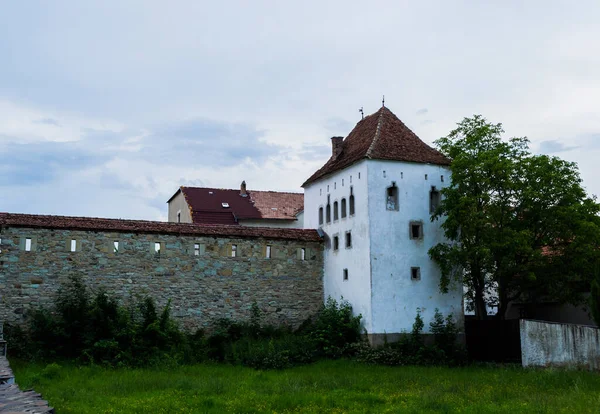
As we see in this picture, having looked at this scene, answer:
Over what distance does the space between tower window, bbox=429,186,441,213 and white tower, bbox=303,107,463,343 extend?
41 millimetres

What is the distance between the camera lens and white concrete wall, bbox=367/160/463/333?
2623 cm

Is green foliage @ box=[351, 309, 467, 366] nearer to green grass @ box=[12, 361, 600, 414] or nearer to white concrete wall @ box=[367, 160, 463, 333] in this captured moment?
white concrete wall @ box=[367, 160, 463, 333]

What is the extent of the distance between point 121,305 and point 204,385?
8.63 meters

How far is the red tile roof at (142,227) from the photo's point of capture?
81.5 ft

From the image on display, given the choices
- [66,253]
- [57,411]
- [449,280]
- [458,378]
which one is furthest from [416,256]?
[57,411]

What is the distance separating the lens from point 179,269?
88.2 ft

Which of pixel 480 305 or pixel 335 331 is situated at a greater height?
pixel 480 305

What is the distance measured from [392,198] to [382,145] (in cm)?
226

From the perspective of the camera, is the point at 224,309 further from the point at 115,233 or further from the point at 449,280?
the point at 449,280

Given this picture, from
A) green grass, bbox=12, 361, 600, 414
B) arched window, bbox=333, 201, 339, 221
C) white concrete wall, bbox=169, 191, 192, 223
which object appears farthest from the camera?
white concrete wall, bbox=169, 191, 192, 223

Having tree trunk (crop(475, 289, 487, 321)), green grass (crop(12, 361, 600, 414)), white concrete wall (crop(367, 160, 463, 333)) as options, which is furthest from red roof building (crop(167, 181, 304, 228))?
green grass (crop(12, 361, 600, 414))

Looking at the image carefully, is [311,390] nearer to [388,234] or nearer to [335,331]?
[335,331]

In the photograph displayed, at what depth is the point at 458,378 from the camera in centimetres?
2073

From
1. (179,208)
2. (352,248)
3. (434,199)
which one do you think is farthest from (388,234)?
(179,208)
